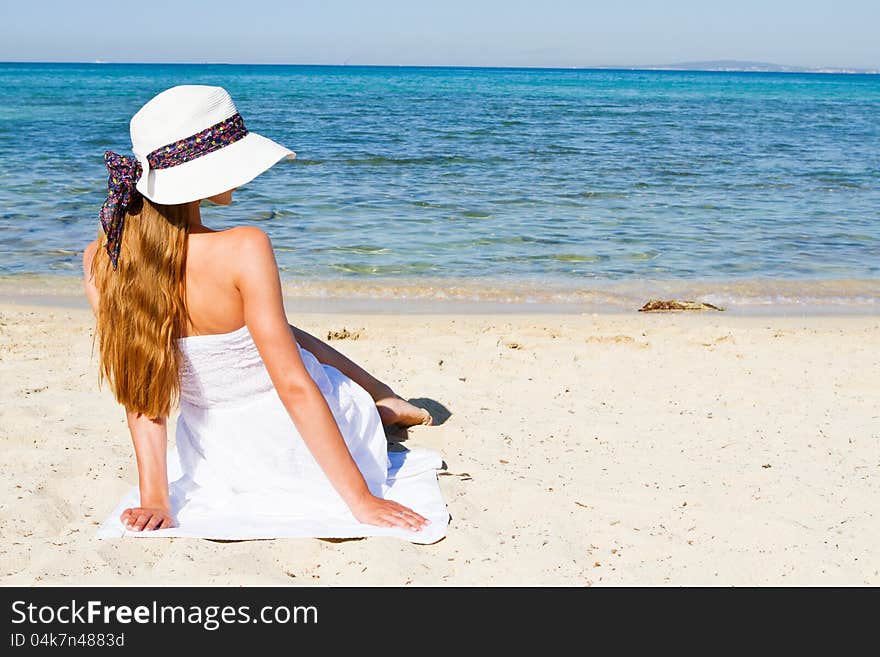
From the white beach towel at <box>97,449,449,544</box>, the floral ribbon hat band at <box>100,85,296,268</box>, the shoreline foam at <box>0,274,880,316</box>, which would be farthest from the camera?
the shoreline foam at <box>0,274,880,316</box>

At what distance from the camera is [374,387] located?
3.85 m

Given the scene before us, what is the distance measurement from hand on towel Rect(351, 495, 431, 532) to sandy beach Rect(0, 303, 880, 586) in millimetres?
99

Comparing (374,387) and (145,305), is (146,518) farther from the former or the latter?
(374,387)

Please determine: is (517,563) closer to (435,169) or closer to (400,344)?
(400,344)

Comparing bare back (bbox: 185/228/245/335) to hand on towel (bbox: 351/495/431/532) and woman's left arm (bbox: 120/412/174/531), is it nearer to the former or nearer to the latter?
woman's left arm (bbox: 120/412/174/531)

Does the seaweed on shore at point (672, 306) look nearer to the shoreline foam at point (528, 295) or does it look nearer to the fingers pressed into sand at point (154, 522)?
the shoreline foam at point (528, 295)

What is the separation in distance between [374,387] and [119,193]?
154cm

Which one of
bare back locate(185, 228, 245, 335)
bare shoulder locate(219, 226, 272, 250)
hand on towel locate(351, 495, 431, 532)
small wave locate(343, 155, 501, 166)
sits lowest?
hand on towel locate(351, 495, 431, 532)

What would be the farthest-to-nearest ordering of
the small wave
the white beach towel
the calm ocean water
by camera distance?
the small wave
the calm ocean water
the white beach towel

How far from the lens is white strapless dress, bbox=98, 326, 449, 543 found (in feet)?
9.73

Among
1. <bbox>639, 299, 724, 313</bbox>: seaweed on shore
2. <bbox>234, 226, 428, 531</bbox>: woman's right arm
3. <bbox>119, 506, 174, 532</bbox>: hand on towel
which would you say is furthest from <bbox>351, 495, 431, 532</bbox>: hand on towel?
<bbox>639, 299, 724, 313</bbox>: seaweed on shore

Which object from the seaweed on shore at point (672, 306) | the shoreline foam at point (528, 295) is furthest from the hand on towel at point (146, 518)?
the seaweed on shore at point (672, 306)

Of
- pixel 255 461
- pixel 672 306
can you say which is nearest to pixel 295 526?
pixel 255 461

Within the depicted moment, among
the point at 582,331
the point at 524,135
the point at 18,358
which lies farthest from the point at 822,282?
the point at 524,135
